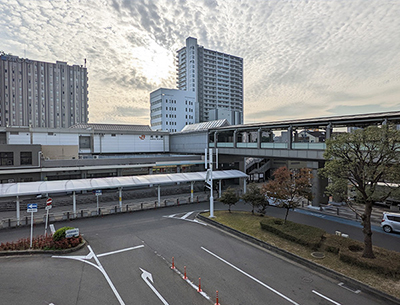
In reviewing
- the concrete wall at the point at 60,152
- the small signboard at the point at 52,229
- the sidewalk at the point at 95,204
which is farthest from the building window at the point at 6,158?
the small signboard at the point at 52,229

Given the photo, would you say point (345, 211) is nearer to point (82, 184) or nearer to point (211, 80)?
point (82, 184)

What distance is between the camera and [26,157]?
30.7m

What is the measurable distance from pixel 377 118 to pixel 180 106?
82.2 m

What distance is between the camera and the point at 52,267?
13.5m

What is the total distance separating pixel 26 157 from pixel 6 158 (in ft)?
6.76

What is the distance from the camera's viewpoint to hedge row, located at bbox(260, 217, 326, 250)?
1518 centimetres

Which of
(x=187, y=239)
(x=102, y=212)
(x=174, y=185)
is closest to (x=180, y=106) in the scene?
(x=174, y=185)

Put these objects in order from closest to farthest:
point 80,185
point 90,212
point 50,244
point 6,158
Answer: point 50,244 → point 90,212 → point 80,185 → point 6,158

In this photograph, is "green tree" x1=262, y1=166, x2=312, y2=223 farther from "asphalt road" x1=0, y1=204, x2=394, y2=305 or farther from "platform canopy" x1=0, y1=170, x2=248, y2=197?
"platform canopy" x1=0, y1=170, x2=248, y2=197

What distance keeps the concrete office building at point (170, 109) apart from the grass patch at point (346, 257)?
264 ft

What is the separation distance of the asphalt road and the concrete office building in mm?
80044

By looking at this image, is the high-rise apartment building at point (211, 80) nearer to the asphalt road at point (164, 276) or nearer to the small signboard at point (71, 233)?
the asphalt road at point (164, 276)

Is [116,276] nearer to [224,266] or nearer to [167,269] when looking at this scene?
[167,269]

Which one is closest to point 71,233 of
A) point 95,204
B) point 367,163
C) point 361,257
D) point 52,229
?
point 52,229
